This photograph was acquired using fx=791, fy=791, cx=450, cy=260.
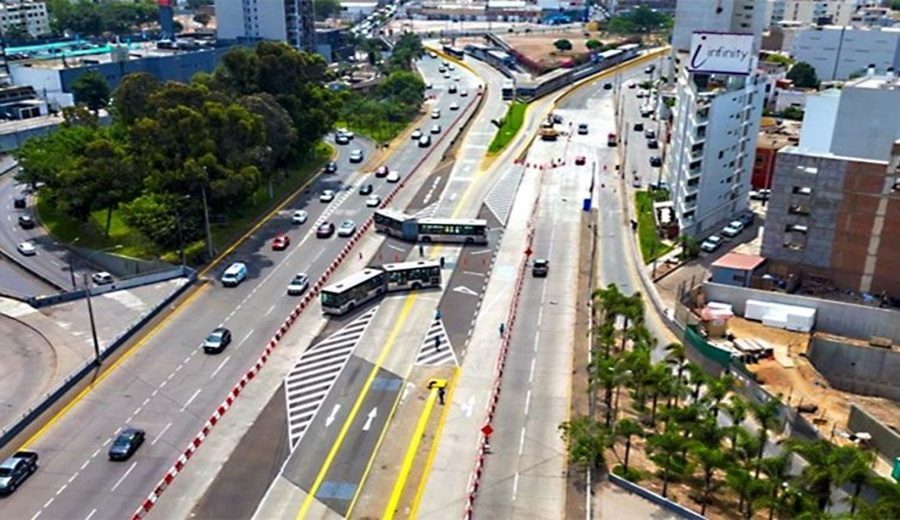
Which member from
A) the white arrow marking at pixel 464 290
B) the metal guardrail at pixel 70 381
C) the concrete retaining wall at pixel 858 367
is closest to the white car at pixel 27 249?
the metal guardrail at pixel 70 381

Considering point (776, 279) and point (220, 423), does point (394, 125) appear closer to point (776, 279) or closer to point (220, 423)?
point (776, 279)

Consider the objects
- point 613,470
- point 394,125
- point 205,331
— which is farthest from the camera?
point 394,125

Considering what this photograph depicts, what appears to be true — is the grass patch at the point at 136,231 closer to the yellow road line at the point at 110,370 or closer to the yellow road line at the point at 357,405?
the yellow road line at the point at 110,370

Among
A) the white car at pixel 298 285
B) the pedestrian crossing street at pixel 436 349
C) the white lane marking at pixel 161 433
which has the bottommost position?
the white lane marking at pixel 161 433

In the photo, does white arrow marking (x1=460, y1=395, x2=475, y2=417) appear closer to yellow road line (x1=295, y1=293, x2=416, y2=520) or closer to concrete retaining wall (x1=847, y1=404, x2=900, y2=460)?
yellow road line (x1=295, y1=293, x2=416, y2=520)

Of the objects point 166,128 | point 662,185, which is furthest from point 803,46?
point 166,128

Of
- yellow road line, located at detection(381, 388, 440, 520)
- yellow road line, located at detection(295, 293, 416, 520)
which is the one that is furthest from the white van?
yellow road line, located at detection(381, 388, 440, 520)
